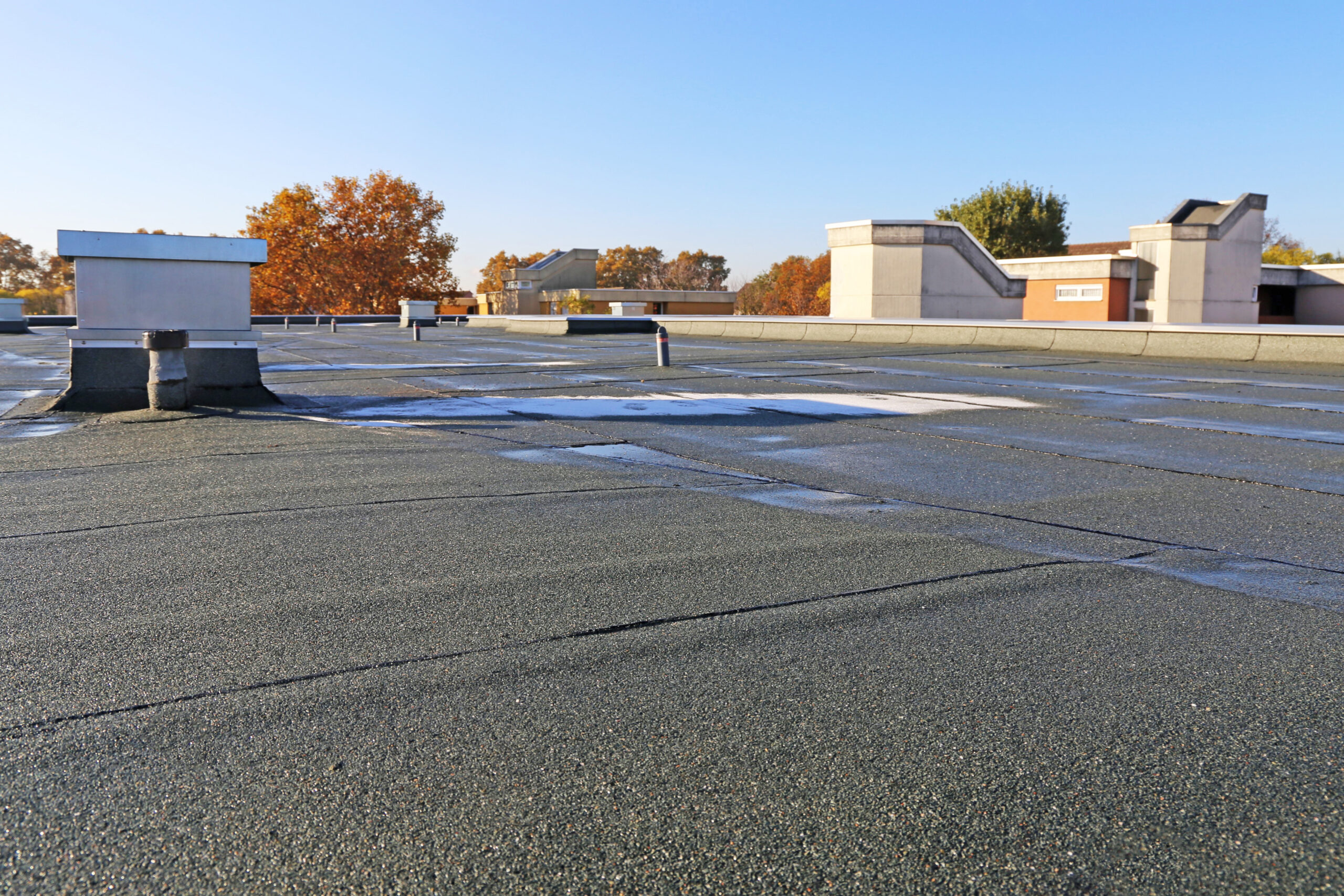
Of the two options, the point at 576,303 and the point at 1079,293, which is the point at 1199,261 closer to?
the point at 1079,293

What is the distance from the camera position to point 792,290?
98250mm

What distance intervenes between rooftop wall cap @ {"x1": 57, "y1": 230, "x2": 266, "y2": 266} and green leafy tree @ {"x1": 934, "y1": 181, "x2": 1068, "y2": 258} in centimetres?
6982

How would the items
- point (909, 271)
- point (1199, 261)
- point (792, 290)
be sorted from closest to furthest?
1. point (909, 271)
2. point (1199, 261)
3. point (792, 290)

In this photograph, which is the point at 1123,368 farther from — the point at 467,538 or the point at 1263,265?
the point at 1263,265

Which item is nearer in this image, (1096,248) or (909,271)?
(909,271)

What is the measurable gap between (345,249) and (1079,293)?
5641cm

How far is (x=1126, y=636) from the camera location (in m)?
4.57

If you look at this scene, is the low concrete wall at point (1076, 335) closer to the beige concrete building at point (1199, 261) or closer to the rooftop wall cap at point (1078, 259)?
the rooftop wall cap at point (1078, 259)

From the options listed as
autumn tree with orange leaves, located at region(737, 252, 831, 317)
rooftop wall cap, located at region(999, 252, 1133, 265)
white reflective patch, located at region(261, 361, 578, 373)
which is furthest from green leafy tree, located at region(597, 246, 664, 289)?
white reflective patch, located at region(261, 361, 578, 373)

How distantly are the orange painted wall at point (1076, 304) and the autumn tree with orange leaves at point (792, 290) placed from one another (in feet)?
153

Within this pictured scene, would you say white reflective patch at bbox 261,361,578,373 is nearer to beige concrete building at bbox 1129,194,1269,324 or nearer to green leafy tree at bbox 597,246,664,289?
beige concrete building at bbox 1129,194,1269,324

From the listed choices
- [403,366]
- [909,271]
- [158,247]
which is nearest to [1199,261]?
[909,271]

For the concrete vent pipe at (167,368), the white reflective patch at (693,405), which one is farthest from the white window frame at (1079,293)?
the concrete vent pipe at (167,368)

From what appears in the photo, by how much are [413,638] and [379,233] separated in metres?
81.1
